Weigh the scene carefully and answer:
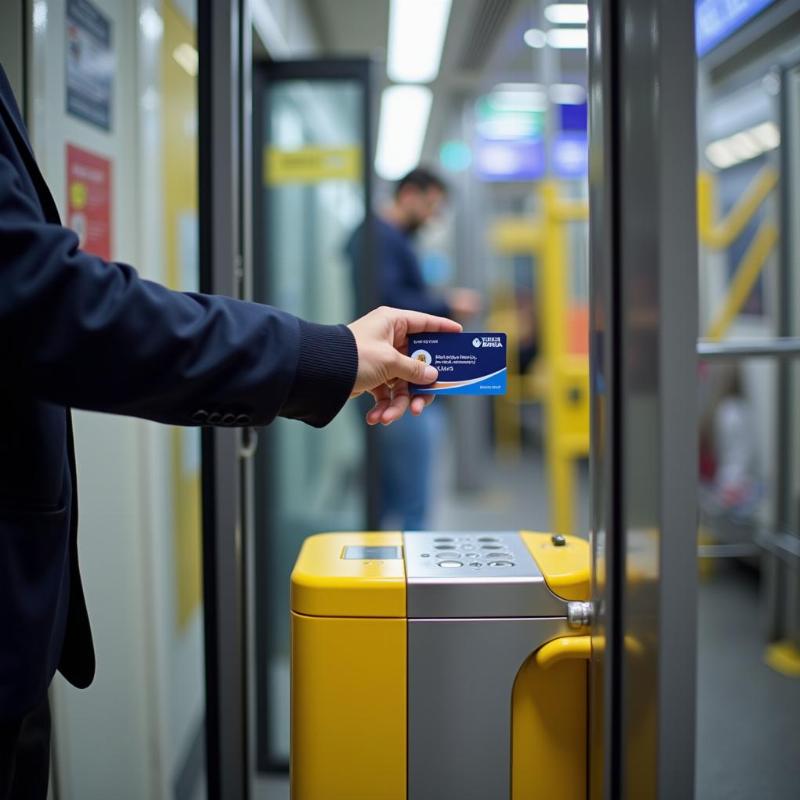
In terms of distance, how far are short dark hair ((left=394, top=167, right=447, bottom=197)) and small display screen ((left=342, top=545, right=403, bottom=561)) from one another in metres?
2.73

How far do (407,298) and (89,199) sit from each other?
77.7 inches

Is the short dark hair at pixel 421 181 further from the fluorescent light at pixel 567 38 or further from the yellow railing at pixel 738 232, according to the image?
the fluorescent light at pixel 567 38

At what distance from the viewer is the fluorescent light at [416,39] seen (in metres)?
4.72

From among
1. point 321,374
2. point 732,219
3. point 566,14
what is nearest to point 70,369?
point 321,374

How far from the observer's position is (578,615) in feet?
4.12

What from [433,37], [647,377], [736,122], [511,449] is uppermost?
[433,37]

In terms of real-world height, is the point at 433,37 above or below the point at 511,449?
above

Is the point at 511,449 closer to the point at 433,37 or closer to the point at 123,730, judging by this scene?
the point at 433,37

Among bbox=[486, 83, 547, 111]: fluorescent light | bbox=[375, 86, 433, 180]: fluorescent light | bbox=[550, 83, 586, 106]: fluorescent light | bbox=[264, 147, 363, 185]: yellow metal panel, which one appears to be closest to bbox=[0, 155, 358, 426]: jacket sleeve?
bbox=[264, 147, 363, 185]: yellow metal panel

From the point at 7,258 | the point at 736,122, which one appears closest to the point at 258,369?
the point at 7,258

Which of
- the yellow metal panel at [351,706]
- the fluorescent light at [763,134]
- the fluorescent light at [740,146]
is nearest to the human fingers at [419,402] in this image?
the yellow metal panel at [351,706]

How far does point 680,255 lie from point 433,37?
15.4 ft

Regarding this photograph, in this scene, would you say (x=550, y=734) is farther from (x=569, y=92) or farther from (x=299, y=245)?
(x=569, y=92)

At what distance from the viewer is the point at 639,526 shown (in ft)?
3.48
